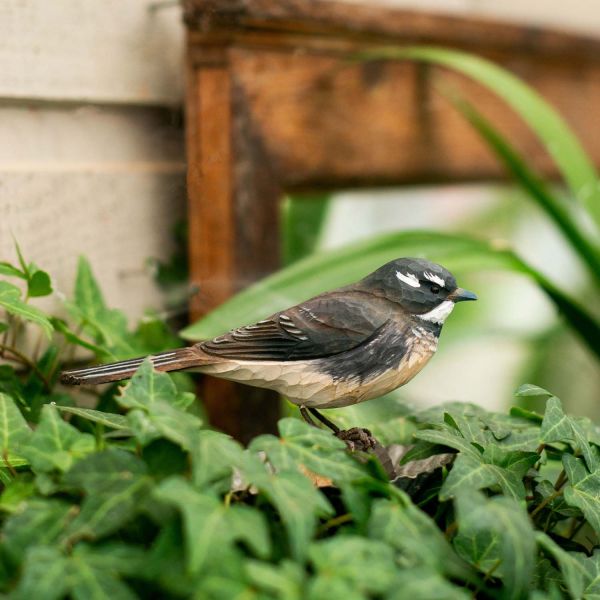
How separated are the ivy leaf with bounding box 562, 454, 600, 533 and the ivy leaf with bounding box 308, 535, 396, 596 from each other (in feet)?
0.77

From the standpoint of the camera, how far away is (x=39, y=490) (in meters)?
0.62

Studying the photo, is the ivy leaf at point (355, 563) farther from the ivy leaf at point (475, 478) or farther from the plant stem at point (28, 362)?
the plant stem at point (28, 362)

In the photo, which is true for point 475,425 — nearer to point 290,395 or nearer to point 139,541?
point 290,395

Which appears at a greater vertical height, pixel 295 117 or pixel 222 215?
pixel 295 117

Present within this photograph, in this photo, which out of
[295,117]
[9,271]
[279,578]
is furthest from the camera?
[295,117]

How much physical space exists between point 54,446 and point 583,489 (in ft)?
1.49

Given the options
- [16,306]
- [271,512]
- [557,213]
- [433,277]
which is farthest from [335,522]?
[557,213]

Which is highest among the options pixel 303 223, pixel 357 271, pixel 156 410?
pixel 156 410

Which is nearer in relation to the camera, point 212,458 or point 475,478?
point 212,458

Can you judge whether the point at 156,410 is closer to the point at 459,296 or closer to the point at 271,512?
the point at 271,512

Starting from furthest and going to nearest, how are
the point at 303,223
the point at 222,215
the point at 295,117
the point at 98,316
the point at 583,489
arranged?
1. the point at 303,223
2. the point at 295,117
3. the point at 222,215
4. the point at 98,316
5. the point at 583,489

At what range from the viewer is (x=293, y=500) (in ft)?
1.82

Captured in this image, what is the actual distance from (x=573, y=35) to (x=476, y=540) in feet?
5.03

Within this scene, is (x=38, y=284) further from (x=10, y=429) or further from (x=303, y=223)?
(x=303, y=223)
